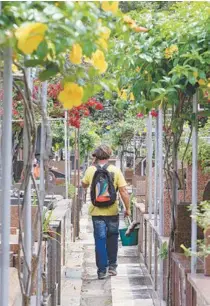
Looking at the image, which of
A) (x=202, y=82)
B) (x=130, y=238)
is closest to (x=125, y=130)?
(x=130, y=238)

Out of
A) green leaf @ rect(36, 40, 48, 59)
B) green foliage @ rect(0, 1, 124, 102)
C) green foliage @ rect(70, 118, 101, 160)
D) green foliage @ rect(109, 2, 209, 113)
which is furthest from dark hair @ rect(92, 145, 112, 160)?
green foliage @ rect(70, 118, 101, 160)

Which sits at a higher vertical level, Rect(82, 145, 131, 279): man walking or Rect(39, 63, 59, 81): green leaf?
Rect(39, 63, 59, 81): green leaf

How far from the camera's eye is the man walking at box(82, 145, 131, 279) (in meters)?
6.70

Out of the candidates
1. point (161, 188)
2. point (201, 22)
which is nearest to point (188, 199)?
point (161, 188)

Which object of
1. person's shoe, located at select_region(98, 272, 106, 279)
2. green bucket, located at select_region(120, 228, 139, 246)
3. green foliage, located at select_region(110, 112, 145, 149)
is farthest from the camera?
green foliage, located at select_region(110, 112, 145, 149)

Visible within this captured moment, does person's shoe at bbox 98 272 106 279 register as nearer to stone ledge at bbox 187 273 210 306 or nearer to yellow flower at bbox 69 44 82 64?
stone ledge at bbox 187 273 210 306

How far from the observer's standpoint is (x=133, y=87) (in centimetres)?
395

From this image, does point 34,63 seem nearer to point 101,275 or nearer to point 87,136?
point 101,275

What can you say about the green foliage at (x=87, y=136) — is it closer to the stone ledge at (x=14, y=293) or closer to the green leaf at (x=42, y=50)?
the stone ledge at (x=14, y=293)

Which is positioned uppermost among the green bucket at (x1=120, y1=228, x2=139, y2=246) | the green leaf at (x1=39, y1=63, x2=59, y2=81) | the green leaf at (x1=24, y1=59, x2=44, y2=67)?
the green leaf at (x1=24, y1=59, x2=44, y2=67)

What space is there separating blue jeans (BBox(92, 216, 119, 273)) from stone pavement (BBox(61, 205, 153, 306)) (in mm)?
259

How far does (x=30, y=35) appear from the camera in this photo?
4.99ft

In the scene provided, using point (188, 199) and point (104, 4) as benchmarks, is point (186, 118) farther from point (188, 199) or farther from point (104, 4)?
point (104, 4)

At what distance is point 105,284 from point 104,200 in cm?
104
